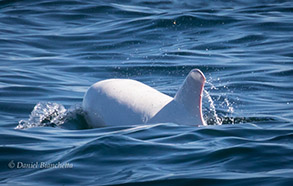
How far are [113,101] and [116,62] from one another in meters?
6.90

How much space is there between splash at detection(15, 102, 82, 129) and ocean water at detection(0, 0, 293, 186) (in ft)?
0.07

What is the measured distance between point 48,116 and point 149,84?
3903 mm

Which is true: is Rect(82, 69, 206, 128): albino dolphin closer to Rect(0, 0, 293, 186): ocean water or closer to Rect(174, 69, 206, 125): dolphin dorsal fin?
Rect(174, 69, 206, 125): dolphin dorsal fin

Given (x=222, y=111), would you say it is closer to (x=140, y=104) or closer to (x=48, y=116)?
(x=140, y=104)

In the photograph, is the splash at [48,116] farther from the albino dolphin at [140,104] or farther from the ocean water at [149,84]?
the albino dolphin at [140,104]

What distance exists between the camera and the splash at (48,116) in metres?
8.64

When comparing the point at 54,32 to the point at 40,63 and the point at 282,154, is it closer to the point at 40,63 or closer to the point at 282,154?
the point at 40,63

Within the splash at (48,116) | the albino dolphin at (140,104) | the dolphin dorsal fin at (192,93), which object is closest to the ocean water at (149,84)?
the splash at (48,116)

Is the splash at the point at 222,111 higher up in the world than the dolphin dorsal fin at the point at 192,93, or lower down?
lower down

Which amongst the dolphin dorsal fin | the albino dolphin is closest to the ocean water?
the albino dolphin

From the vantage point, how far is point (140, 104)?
7.72 metres

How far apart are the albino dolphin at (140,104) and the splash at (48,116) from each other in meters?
0.53

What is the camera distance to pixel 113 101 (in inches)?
314

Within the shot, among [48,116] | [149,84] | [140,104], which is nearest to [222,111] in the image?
[140,104]
